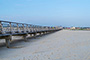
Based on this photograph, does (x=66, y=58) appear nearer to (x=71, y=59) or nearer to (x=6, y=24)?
(x=71, y=59)

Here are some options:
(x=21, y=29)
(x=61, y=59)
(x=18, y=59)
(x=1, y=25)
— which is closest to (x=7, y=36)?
(x=1, y=25)

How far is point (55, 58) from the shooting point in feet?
18.6

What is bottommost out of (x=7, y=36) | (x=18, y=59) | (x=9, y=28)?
(x=18, y=59)

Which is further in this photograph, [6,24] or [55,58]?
[6,24]

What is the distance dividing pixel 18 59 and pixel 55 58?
205cm

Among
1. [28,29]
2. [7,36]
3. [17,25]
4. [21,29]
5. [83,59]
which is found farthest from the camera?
[28,29]

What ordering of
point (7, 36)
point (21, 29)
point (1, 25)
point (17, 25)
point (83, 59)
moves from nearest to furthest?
point (83, 59), point (1, 25), point (7, 36), point (17, 25), point (21, 29)

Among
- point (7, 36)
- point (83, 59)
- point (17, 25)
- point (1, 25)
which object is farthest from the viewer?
point (17, 25)

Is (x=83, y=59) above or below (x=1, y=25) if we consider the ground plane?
below

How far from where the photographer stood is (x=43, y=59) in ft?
18.2

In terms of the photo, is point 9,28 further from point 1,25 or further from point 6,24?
point 1,25

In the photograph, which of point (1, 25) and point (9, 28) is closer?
point (1, 25)

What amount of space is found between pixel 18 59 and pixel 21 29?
678 cm

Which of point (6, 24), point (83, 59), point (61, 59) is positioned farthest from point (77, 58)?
point (6, 24)
